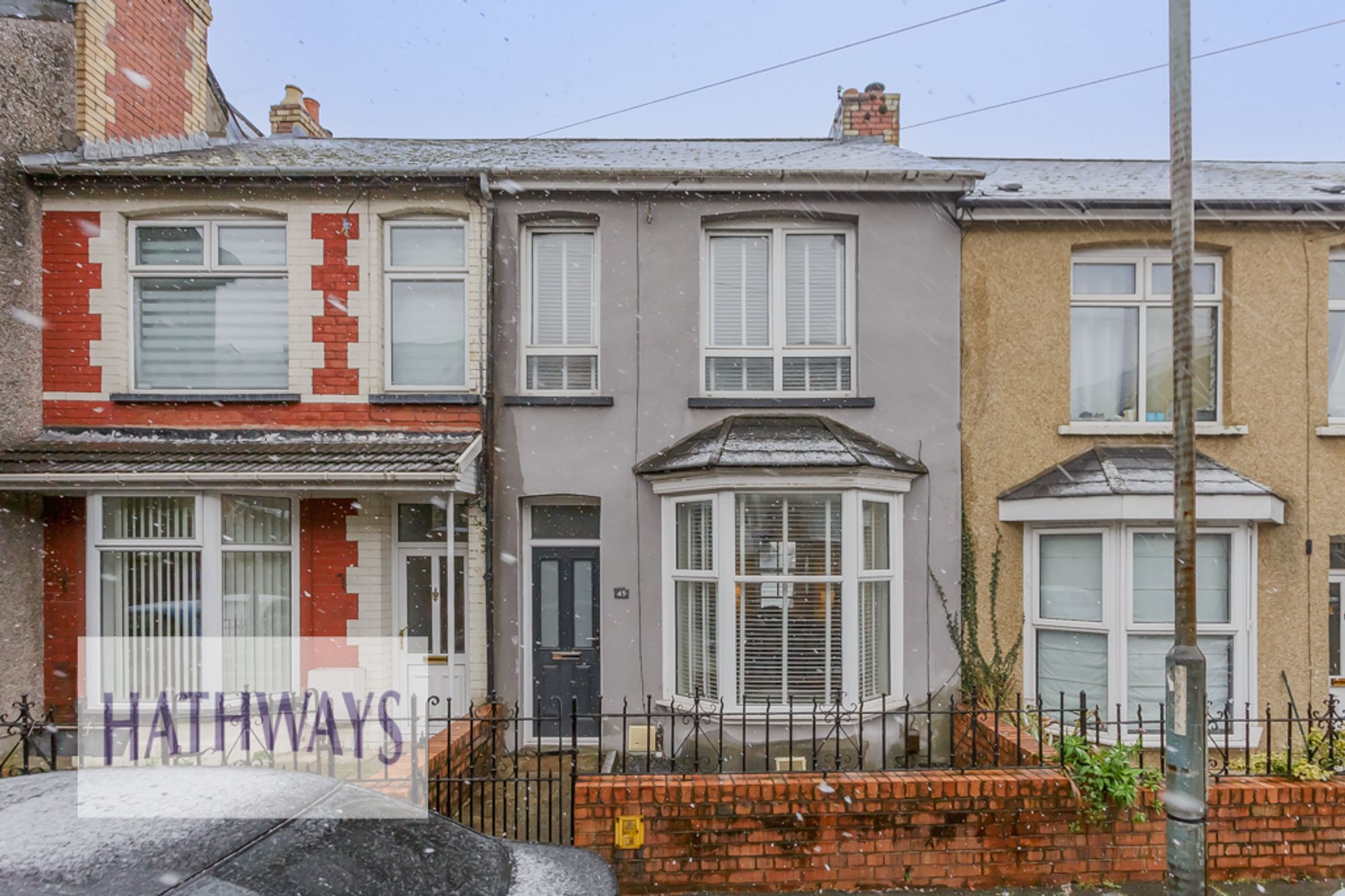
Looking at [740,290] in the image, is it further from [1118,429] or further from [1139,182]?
[1139,182]

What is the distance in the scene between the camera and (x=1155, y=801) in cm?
527

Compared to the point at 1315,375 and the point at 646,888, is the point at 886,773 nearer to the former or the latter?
the point at 646,888

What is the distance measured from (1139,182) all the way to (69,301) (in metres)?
11.8

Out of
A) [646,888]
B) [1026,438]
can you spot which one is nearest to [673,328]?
[1026,438]

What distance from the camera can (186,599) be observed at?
763cm

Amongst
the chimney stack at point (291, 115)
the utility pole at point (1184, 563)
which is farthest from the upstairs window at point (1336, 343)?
the chimney stack at point (291, 115)

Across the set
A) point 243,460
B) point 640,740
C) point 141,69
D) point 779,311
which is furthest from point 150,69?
point 640,740

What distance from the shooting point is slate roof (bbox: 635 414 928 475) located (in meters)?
7.09

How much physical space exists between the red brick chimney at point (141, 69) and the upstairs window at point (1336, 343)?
13578mm

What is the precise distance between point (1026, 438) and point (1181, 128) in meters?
3.67

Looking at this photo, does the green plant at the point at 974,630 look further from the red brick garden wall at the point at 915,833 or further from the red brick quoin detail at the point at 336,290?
the red brick quoin detail at the point at 336,290

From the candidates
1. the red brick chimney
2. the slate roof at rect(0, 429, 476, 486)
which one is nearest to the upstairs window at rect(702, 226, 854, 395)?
the slate roof at rect(0, 429, 476, 486)

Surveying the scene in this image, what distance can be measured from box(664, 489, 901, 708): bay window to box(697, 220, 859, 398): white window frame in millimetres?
1329

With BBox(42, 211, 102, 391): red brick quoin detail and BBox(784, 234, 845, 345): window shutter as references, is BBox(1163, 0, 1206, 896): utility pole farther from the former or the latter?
BBox(42, 211, 102, 391): red brick quoin detail
